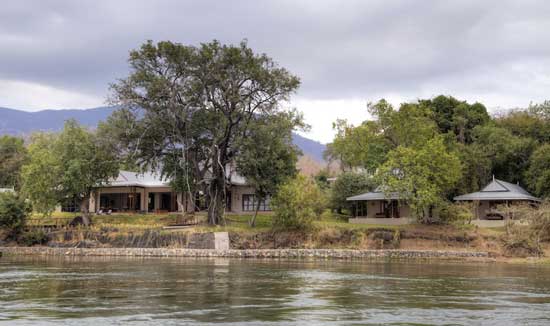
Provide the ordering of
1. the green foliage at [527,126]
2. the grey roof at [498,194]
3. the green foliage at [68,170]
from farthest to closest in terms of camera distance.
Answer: the green foliage at [527,126] < the grey roof at [498,194] < the green foliage at [68,170]

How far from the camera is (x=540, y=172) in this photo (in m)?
58.7

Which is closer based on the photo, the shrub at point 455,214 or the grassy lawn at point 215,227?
the grassy lawn at point 215,227

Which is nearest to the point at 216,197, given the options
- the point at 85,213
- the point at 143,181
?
the point at 85,213

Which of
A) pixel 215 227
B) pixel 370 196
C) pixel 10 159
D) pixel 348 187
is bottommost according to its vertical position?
pixel 215 227

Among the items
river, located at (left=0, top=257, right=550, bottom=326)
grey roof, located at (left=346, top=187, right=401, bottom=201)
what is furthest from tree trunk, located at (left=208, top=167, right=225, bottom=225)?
river, located at (left=0, top=257, right=550, bottom=326)

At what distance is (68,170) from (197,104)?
41.9 feet

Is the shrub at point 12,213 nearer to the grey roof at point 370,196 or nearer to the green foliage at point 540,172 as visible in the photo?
the grey roof at point 370,196

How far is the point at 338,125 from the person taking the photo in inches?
2675

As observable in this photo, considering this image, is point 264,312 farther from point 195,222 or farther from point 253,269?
point 195,222

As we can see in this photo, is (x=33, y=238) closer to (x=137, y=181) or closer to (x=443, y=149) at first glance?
(x=137, y=181)

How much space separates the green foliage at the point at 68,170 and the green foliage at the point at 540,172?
40.6m

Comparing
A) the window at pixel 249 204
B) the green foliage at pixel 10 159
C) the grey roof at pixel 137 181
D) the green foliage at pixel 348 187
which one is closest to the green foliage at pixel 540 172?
the green foliage at pixel 348 187

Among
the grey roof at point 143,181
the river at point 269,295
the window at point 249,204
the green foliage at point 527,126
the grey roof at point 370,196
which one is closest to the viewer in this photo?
the river at point 269,295

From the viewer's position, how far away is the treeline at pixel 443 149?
166ft
